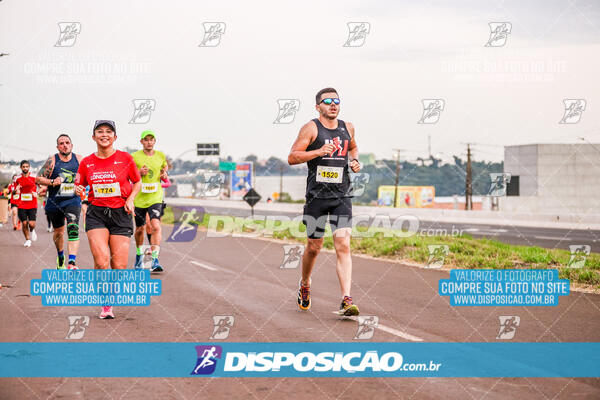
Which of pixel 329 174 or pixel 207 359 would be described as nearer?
pixel 207 359

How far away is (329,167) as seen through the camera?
7812 mm

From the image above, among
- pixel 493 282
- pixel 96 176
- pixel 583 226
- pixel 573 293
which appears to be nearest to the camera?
pixel 96 176

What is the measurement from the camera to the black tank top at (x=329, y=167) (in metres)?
7.81

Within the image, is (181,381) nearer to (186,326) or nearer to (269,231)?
(186,326)

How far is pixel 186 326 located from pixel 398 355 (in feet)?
7.46

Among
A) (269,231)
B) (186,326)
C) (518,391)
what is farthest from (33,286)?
(269,231)

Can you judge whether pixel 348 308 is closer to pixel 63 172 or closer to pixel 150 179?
pixel 150 179

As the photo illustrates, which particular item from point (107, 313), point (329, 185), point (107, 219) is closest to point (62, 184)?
point (107, 219)

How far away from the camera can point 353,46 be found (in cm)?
1575

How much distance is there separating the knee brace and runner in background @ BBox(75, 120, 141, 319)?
279 cm

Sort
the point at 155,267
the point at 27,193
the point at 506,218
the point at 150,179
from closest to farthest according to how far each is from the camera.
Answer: the point at 150,179 < the point at 155,267 < the point at 27,193 < the point at 506,218

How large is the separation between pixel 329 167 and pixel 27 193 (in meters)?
13.3

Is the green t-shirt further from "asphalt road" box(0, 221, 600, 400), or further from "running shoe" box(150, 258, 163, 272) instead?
"asphalt road" box(0, 221, 600, 400)

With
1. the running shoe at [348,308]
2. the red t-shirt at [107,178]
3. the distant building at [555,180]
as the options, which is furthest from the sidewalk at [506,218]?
the red t-shirt at [107,178]
